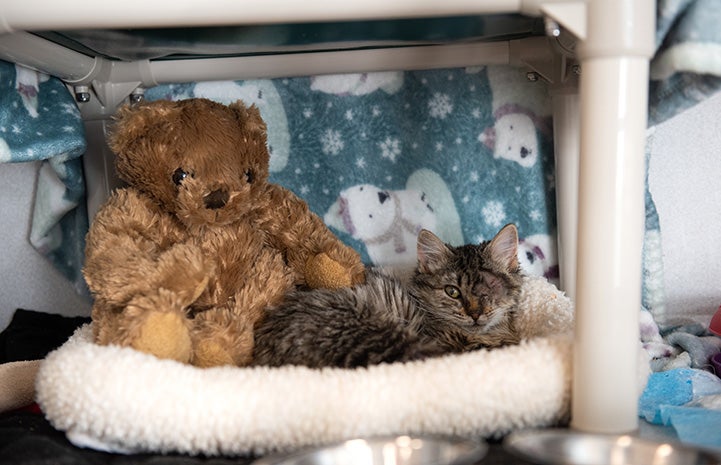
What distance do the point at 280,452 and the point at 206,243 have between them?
1.34 ft

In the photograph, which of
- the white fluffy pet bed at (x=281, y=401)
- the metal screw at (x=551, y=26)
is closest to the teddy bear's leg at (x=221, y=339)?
the white fluffy pet bed at (x=281, y=401)

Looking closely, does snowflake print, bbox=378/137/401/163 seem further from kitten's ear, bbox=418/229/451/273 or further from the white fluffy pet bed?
the white fluffy pet bed

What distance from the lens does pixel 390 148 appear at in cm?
166

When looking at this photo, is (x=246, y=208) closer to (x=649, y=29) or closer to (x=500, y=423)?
(x=500, y=423)

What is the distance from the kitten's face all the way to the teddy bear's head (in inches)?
16.3

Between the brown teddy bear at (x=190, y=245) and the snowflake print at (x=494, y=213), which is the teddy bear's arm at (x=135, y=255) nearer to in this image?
the brown teddy bear at (x=190, y=245)

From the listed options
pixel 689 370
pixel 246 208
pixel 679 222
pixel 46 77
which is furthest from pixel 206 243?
pixel 679 222

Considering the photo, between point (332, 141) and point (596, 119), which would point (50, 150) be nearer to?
point (332, 141)

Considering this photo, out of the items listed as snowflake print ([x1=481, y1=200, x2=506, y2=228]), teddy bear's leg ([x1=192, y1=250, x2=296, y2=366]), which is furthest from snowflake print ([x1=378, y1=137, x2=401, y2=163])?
teddy bear's leg ([x1=192, y1=250, x2=296, y2=366])

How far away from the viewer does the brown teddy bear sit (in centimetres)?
106

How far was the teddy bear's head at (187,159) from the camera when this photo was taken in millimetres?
1164

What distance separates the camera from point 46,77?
1.42 meters

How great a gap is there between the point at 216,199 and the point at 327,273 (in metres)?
0.25

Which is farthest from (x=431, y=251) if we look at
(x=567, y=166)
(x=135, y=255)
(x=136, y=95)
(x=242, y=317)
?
(x=136, y=95)
